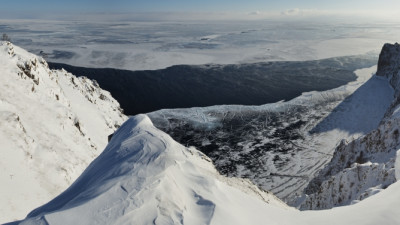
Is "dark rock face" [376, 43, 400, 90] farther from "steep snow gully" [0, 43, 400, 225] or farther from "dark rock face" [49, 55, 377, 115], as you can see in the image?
"steep snow gully" [0, 43, 400, 225]

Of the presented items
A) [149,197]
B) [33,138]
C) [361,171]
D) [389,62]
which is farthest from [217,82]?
[149,197]

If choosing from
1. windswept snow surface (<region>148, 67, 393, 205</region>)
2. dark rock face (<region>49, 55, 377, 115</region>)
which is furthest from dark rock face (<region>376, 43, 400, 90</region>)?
dark rock face (<region>49, 55, 377, 115</region>)

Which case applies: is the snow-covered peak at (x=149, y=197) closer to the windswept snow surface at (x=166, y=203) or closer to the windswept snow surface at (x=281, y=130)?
the windswept snow surface at (x=166, y=203)

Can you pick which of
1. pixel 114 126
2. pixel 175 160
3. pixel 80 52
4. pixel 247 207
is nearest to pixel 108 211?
pixel 175 160

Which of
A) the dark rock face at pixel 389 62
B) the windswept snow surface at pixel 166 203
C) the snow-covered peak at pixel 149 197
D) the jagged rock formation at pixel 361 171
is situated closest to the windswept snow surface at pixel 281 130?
the dark rock face at pixel 389 62

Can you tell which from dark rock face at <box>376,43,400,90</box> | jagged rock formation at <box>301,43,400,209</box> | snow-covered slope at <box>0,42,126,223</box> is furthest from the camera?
dark rock face at <box>376,43,400,90</box>

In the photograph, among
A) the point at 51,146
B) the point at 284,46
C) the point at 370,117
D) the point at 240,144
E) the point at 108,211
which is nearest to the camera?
the point at 108,211

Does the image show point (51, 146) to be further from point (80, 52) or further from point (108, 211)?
point (80, 52)

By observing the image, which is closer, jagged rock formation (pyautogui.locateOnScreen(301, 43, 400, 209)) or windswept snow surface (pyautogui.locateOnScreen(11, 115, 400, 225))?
windswept snow surface (pyautogui.locateOnScreen(11, 115, 400, 225))
